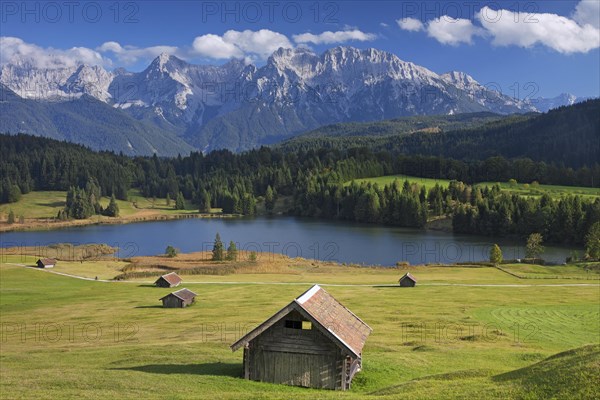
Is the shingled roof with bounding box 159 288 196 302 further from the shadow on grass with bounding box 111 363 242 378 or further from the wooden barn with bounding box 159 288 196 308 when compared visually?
the shadow on grass with bounding box 111 363 242 378

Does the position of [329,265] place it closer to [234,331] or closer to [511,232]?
[234,331]

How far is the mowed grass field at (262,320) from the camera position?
79.0 ft

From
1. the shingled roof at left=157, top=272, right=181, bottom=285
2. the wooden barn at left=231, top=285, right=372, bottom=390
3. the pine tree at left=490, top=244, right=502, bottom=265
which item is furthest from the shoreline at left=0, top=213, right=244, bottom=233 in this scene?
the wooden barn at left=231, top=285, right=372, bottom=390

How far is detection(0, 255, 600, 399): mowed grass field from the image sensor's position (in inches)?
949

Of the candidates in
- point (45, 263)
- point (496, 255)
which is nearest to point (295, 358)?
point (45, 263)

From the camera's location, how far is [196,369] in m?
29.5

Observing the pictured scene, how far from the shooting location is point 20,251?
4555 inches

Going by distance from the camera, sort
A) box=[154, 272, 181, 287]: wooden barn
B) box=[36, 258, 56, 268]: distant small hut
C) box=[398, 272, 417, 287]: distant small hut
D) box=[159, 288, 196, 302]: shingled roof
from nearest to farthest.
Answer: box=[159, 288, 196, 302]: shingled roof → box=[398, 272, 417, 287]: distant small hut → box=[154, 272, 181, 287]: wooden barn → box=[36, 258, 56, 268]: distant small hut

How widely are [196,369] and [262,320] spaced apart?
18198 mm

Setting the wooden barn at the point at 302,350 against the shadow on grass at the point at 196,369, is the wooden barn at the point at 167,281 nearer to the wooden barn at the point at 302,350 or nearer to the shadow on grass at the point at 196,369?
the shadow on grass at the point at 196,369

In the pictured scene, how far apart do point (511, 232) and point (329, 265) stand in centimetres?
6979

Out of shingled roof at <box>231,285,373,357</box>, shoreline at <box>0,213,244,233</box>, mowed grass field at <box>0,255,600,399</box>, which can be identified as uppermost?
shoreline at <box>0,213,244,233</box>

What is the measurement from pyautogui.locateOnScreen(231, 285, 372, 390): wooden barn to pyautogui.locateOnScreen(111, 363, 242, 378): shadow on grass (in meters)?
1.49

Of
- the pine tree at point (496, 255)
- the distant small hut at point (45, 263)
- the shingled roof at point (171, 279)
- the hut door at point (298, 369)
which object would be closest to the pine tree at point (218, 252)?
the distant small hut at point (45, 263)
